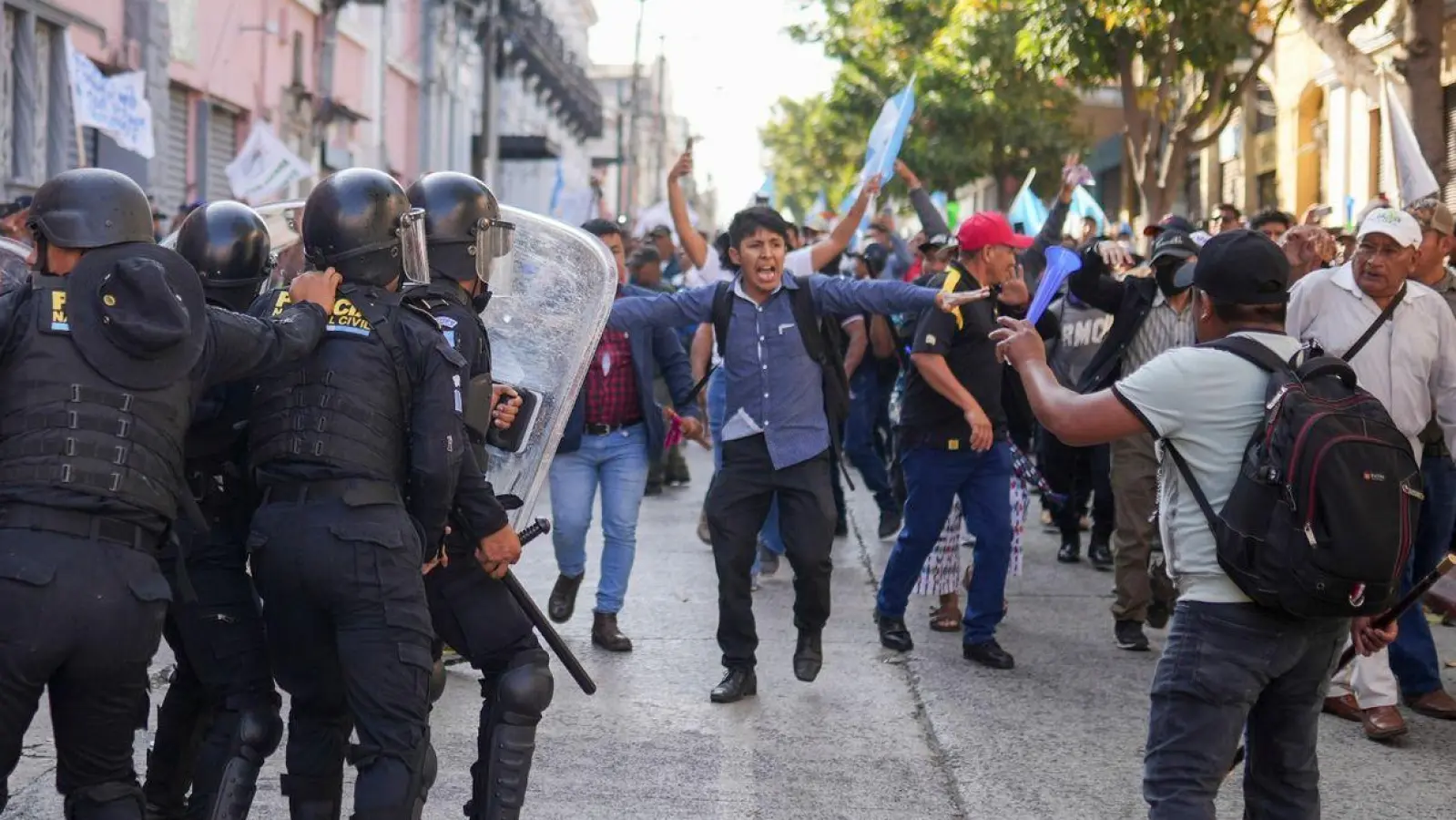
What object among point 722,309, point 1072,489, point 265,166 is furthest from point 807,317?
point 265,166

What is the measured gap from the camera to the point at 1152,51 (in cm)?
1645

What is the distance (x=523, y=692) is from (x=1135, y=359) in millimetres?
4276

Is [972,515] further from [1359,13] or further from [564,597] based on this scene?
[1359,13]

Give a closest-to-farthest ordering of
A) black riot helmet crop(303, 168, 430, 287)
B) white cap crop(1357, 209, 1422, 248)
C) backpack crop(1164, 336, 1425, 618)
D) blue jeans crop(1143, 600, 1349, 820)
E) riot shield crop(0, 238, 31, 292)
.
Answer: backpack crop(1164, 336, 1425, 618), blue jeans crop(1143, 600, 1349, 820), black riot helmet crop(303, 168, 430, 287), riot shield crop(0, 238, 31, 292), white cap crop(1357, 209, 1422, 248)

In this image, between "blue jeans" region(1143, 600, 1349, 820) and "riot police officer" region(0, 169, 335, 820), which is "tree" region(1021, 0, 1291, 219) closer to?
"blue jeans" region(1143, 600, 1349, 820)

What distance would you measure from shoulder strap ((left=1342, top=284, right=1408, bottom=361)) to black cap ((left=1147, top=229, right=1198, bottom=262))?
5.47ft

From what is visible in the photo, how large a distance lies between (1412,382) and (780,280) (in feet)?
7.40

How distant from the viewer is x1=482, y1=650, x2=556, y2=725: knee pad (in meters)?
4.50

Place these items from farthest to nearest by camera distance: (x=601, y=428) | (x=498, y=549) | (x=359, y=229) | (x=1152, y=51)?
(x=1152, y=51) → (x=601, y=428) → (x=498, y=549) → (x=359, y=229)

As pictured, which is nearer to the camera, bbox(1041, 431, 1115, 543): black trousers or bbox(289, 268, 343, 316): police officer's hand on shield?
bbox(289, 268, 343, 316): police officer's hand on shield

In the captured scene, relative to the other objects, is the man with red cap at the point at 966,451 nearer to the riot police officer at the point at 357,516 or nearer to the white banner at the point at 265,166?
the riot police officer at the point at 357,516

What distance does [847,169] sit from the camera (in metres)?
37.8

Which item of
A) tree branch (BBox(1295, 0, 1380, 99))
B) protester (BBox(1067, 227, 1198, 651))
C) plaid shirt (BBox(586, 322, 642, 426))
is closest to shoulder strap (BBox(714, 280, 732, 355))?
plaid shirt (BBox(586, 322, 642, 426))

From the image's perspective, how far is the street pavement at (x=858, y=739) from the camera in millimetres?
5402
